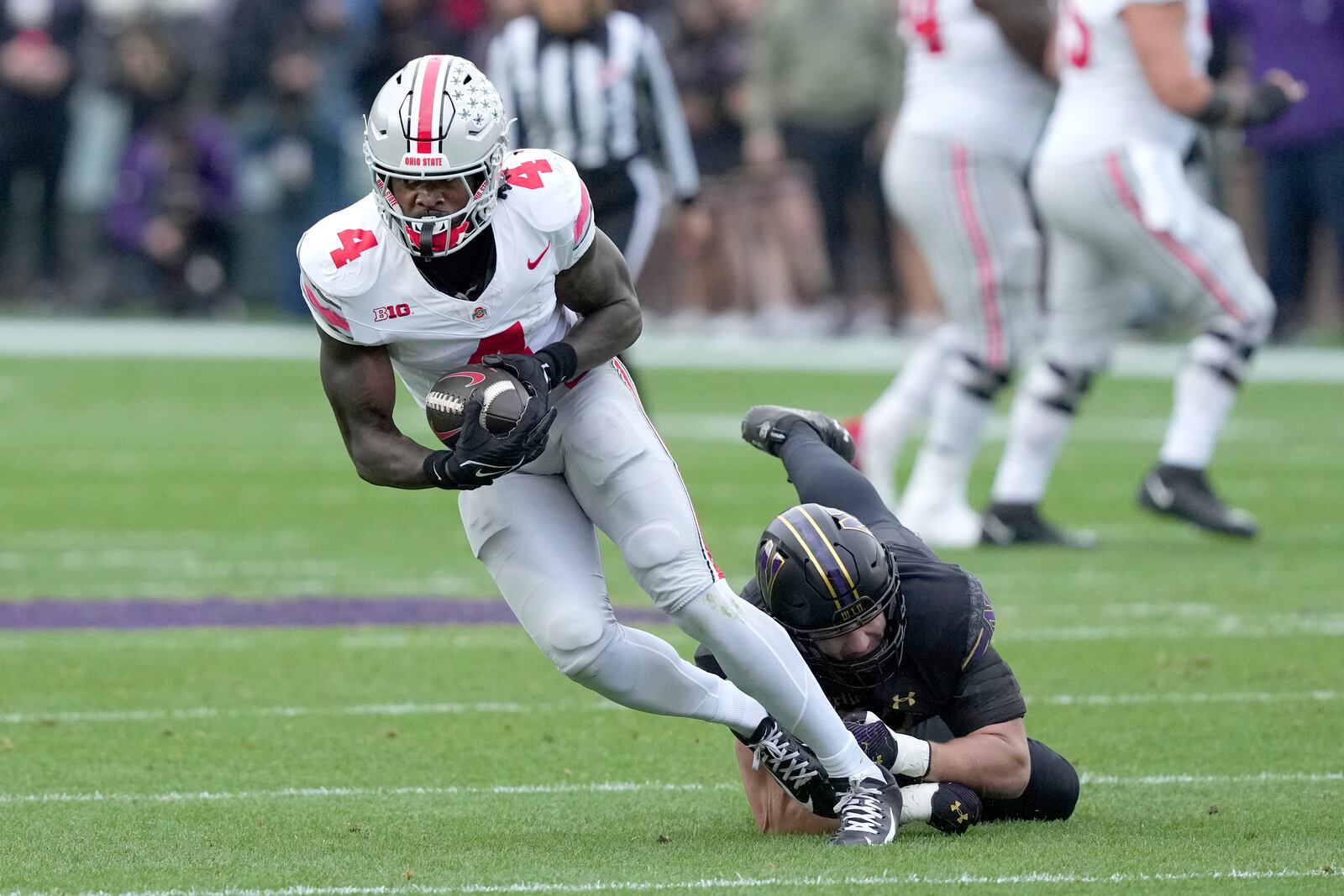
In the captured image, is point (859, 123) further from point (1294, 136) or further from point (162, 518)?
point (162, 518)

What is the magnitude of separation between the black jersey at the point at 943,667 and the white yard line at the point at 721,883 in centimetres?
47

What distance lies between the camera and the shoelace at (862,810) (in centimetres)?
417

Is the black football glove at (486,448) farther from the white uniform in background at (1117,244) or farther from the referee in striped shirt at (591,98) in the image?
the referee in striped shirt at (591,98)

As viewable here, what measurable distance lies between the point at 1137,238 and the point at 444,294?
3.89 m

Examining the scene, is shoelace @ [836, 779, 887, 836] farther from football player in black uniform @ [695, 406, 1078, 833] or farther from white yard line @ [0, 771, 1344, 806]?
white yard line @ [0, 771, 1344, 806]

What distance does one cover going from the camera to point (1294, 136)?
12.9 metres

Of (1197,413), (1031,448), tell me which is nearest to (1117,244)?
(1197,413)

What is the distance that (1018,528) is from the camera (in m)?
8.07

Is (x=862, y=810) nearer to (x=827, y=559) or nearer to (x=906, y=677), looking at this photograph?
(x=906, y=677)

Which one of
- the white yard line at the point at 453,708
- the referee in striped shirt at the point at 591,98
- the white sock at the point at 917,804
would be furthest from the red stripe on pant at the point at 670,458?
the referee in striped shirt at the point at 591,98

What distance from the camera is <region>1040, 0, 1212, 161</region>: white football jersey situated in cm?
764

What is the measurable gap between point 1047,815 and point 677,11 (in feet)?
39.0

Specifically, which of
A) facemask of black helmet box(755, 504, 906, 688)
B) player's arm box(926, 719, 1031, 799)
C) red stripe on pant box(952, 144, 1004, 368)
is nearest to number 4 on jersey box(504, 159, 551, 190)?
facemask of black helmet box(755, 504, 906, 688)

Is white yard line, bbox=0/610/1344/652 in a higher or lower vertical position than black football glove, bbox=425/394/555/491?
lower
